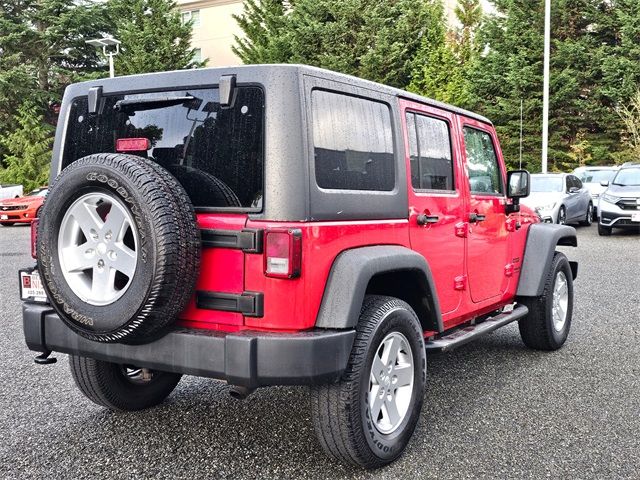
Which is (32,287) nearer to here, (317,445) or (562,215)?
(317,445)

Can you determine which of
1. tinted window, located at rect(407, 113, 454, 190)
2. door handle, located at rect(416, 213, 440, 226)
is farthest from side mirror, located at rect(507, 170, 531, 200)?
door handle, located at rect(416, 213, 440, 226)

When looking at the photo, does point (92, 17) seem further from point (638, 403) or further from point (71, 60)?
point (638, 403)

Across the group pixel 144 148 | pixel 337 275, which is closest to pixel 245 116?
pixel 144 148

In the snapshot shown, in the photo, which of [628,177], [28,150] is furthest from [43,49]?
[628,177]

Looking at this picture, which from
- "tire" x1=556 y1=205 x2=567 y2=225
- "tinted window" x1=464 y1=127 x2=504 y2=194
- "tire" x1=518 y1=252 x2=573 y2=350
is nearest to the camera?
"tinted window" x1=464 y1=127 x2=504 y2=194

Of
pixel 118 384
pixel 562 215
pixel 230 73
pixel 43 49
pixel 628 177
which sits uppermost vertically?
pixel 43 49

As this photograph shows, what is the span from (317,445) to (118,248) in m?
1.56

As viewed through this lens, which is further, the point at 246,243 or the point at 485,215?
the point at 485,215

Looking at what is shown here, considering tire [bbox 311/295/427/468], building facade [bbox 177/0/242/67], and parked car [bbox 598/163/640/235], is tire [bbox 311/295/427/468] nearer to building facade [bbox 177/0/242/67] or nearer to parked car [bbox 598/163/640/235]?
parked car [bbox 598/163/640/235]

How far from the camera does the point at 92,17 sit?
35.0m

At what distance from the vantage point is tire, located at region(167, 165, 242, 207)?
10.2 feet

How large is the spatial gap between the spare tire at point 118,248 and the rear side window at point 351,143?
693 mm

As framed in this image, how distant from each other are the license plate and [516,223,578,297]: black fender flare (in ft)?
11.6

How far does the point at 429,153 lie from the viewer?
4.11 m
